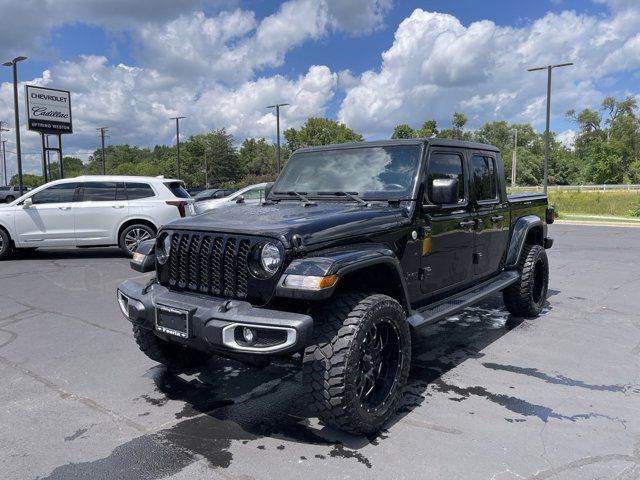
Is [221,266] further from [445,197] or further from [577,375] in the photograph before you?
[577,375]

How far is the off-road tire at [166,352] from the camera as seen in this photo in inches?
157

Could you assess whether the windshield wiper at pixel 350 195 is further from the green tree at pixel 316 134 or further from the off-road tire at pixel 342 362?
the green tree at pixel 316 134

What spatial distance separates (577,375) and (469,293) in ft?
3.51

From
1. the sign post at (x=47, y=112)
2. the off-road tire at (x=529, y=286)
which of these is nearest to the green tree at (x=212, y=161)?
the sign post at (x=47, y=112)

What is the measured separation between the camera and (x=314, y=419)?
3453 mm

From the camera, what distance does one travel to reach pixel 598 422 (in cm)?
339

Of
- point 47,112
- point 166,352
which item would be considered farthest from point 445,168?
point 47,112

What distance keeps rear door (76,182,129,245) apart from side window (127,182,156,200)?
0.45ft

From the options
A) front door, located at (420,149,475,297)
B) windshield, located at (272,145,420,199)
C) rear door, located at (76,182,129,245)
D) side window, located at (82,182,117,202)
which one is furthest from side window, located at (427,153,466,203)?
side window, located at (82,182,117,202)

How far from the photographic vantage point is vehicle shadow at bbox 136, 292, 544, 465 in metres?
3.18

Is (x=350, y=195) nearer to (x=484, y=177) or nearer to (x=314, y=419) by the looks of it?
(x=314, y=419)

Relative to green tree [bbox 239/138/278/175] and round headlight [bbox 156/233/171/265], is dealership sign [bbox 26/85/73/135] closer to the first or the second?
round headlight [bbox 156/233/171/265]

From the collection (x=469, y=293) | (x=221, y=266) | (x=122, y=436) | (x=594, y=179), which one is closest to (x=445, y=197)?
(x=469, y=293)

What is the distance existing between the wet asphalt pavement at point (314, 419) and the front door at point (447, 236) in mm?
747
